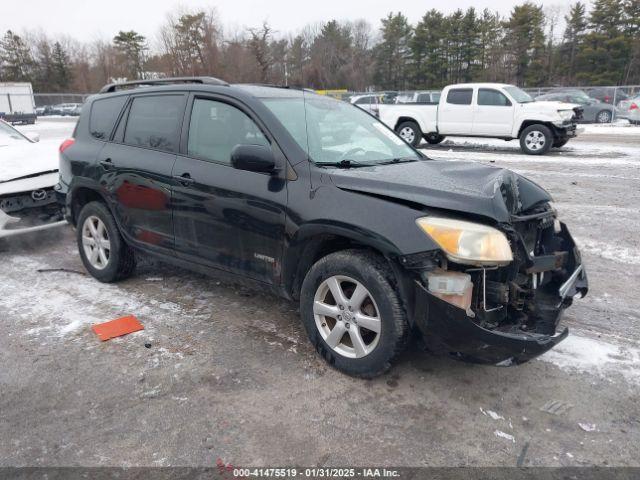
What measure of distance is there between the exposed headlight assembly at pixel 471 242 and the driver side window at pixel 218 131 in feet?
4.74

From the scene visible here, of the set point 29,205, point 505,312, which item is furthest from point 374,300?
point 29,205

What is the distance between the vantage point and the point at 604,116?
2389 cm

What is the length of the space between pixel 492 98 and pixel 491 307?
1322 cm

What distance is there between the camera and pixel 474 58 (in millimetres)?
60781

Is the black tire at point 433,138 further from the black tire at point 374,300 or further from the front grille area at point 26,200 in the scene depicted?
the black tire at point 374,300

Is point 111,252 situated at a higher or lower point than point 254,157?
lower

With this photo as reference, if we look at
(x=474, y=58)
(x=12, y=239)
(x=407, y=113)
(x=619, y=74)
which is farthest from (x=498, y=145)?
(x=474, y=58)

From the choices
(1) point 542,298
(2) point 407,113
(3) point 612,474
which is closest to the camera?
(3) point 612,474

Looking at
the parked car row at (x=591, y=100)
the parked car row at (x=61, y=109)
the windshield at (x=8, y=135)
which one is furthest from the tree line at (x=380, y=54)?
the windshield at (x=8, y=135)

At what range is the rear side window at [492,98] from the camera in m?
14.4

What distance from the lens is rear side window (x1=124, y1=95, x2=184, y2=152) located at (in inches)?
163

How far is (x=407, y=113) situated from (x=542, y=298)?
45.3 ft

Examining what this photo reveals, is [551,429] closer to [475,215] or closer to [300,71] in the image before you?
[475,215]

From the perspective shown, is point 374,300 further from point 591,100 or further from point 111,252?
point 591,100
